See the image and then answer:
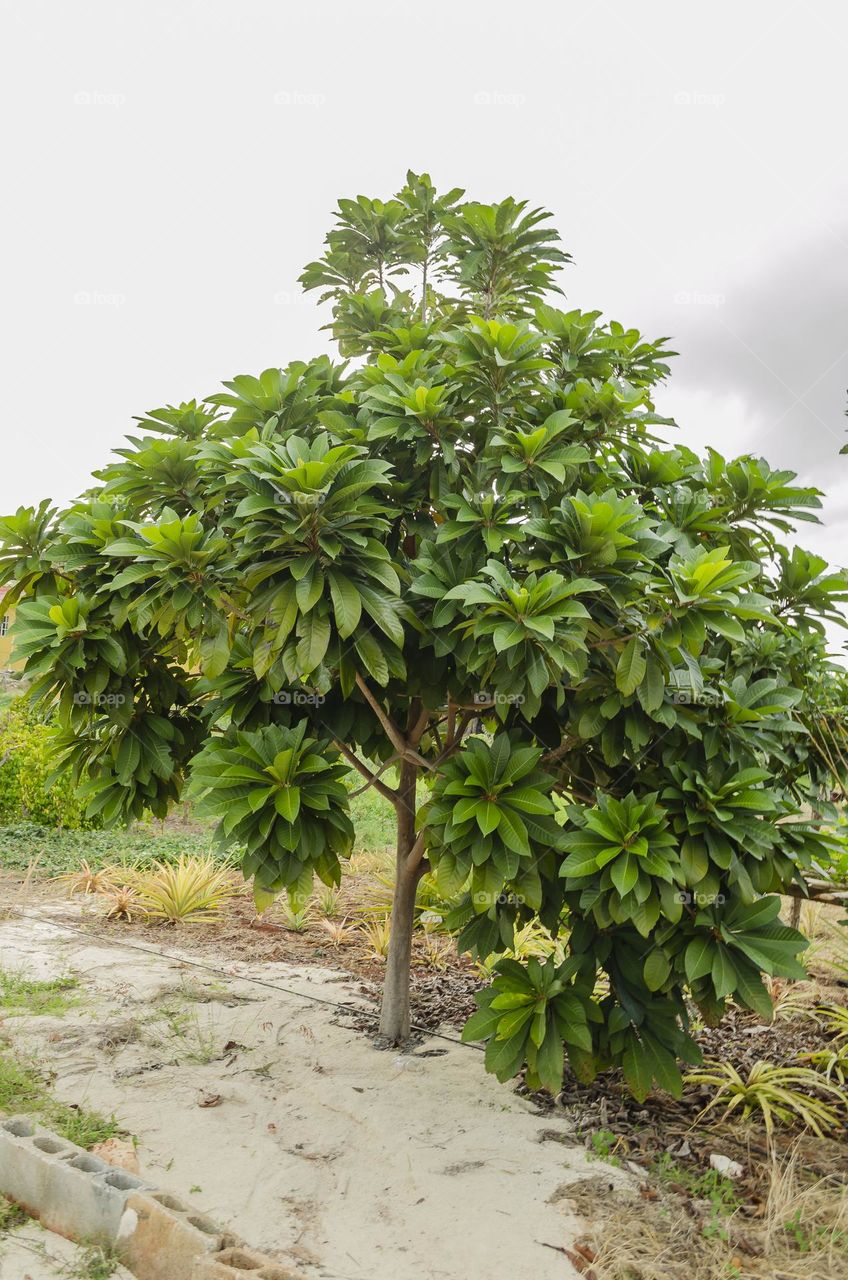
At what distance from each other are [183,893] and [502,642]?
5079 millimetres

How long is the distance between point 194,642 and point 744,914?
89.2 inches

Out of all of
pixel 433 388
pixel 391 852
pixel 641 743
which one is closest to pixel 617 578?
pixel 641 743

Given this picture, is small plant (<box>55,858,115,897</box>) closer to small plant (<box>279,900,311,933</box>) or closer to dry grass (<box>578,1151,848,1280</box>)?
small plant (<box>279,900,311,933</box>)

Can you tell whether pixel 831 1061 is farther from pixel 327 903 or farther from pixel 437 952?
pixel 327 903

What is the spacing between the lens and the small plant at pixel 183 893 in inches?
270

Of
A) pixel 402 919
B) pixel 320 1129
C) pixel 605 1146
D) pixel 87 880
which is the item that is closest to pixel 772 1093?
pixel 605 1146

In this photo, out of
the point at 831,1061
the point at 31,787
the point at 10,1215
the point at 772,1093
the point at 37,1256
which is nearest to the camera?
the point at 37,1256

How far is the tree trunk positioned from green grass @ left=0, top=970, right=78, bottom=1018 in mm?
1730

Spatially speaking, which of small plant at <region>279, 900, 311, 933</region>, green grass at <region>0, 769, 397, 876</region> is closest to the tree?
small plant at <region>279, 900, 311, 933</region>

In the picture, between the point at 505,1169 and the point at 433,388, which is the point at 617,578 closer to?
the point at 433,388

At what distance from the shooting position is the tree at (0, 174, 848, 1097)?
2.96m

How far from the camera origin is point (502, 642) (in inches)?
105

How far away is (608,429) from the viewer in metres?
3.47

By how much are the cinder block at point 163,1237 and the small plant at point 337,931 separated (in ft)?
12.1
